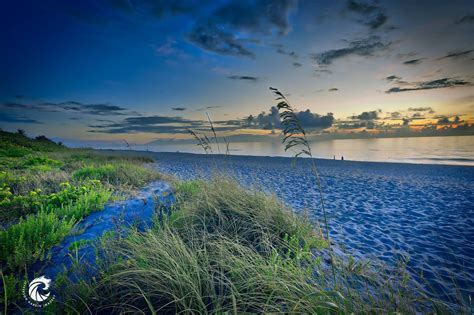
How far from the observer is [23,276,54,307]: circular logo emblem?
8.04 feet

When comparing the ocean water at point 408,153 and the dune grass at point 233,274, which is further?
the ocean water at point 408,153

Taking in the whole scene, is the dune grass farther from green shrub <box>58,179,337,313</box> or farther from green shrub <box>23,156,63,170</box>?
green shrub <box>23,156,63,170</box>

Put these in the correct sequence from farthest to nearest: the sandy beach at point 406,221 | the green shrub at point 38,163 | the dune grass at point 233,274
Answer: the green shrub at point 38,163 → the sandy beach at point 406,221 → the dune grass at point 233,274

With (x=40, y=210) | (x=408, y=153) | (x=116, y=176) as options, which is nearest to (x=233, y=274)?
(x=40, y=210)

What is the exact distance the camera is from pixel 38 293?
8.23ft

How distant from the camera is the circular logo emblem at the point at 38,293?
2449 millimetres

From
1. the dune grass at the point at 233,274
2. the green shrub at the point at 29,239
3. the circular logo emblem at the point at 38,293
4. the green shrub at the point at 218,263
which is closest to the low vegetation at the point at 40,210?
the green shrub at the point at 29,239

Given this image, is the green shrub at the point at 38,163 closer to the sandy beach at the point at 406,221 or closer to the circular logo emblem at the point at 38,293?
the sandy beach at the point at 406,221

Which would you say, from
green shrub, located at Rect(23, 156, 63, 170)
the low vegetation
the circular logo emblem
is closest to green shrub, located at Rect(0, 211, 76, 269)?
the low vegetation

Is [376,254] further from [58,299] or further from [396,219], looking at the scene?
[58,299]

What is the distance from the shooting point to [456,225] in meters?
6.58

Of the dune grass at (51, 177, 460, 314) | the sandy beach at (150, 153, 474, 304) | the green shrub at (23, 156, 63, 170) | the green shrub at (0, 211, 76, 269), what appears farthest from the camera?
the green shrub at (23, 156, 63, 170)

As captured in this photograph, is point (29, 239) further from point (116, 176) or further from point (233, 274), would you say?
point (116, 176)

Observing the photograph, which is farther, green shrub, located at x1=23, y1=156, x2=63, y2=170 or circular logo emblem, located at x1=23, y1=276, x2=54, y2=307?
green shrub, located at x1=23, y1=156, x2=63, y2=170
